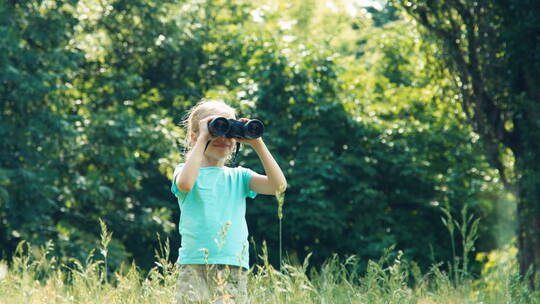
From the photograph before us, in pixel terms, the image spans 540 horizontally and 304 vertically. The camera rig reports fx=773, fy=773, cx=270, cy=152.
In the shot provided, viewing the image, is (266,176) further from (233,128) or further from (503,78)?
(503,78)

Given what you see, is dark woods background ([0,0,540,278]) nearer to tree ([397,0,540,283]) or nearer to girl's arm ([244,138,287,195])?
tree ([397,0,540,283])

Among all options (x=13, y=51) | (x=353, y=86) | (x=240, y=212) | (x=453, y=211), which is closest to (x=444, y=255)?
(x=453, y=211)

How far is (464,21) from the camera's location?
29.3ft

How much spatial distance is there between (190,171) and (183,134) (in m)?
9.23

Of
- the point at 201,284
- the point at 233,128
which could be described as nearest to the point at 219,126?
the point at 233,128

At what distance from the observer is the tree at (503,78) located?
26.8 ft

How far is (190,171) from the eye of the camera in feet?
11.3

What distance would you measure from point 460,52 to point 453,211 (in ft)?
15.4

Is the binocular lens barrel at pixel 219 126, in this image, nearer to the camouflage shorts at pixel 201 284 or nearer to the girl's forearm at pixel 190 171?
the girl's forearm at pixel 190 171

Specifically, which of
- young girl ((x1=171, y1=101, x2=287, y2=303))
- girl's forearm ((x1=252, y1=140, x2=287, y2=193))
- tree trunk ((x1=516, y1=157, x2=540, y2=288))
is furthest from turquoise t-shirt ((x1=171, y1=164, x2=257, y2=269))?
tree trunk ((x1=516, y1=157, x2=540, y2=288))

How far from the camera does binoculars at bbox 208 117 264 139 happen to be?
351cm

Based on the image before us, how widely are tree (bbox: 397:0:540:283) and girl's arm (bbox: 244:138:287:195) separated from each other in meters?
5.13

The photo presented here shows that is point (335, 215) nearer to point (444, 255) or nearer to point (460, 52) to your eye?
point (444, 255)

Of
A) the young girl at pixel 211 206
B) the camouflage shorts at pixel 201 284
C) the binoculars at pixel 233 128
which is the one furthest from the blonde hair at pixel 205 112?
the camouflage shorts at pixel 201 284
